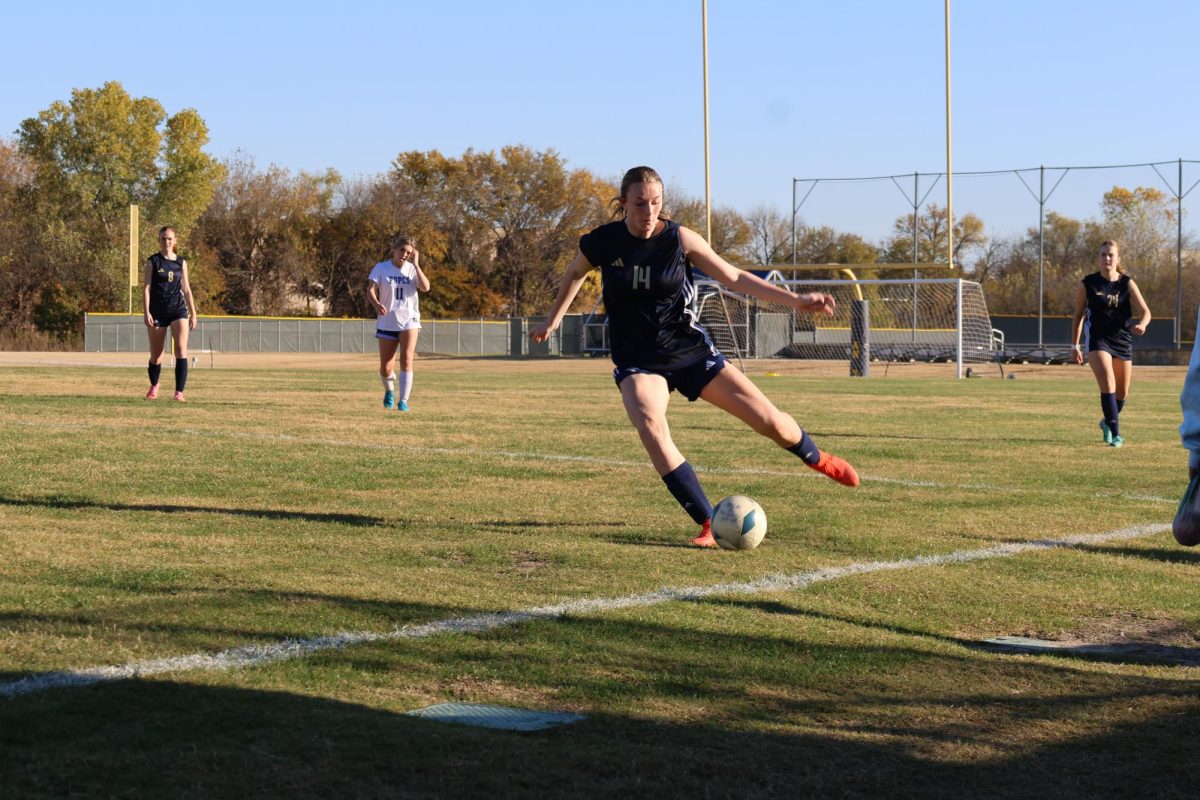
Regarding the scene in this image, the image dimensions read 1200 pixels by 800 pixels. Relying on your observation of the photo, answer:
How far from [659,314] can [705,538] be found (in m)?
1.22

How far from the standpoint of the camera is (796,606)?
17.1 ft

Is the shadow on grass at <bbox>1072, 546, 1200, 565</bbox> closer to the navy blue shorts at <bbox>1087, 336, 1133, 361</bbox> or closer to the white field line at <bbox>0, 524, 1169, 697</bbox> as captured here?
the white field line at <bbox>0, 524, 1169, 697</bbox>

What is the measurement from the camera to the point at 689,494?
22.3 ft

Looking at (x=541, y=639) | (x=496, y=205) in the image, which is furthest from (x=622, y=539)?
(x=496, y=205)

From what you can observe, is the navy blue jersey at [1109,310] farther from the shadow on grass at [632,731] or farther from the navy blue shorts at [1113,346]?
the shadow on grass at [632,731]

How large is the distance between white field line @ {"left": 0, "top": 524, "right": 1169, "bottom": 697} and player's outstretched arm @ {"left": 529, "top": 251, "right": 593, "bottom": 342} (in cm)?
217

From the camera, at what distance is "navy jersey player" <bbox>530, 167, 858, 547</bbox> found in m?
6.93

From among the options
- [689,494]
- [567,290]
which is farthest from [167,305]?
[689,494]

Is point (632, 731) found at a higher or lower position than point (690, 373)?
lower

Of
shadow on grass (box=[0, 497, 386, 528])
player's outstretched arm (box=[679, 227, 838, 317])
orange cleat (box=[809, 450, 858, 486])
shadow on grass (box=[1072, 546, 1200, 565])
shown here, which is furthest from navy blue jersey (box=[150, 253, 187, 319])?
shadow on grass (box=[1072, 546, 1200, 565])

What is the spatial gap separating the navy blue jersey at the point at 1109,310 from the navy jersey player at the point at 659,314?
717 centimetres

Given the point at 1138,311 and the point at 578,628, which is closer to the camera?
the point at 578,628

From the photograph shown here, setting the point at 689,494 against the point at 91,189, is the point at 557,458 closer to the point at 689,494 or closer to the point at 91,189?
the point at 689,494

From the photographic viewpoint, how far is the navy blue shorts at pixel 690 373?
711 centimetres
